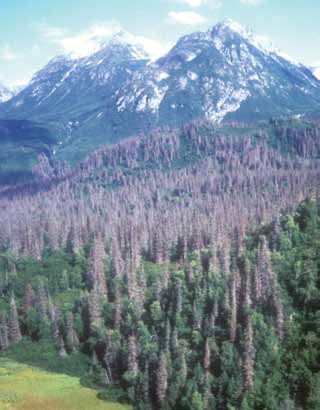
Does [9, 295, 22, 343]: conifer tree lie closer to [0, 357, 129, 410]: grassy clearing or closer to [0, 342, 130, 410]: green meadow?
[0, 342, 130, 410]: green meadow

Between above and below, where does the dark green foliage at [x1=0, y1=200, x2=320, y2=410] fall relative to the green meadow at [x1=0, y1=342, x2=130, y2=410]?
above

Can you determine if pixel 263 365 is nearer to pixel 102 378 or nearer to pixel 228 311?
pixel 228 311

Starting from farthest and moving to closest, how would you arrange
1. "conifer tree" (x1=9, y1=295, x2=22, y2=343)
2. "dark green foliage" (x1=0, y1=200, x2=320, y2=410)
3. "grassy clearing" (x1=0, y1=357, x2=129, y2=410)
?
"conifer tree" (x1=9, y1=295, x2=22, y2=343) → "grassy clearing" (x1=0, y1=357, x2=129, y2=410) → "dark green foliage" (x1=0, y1=200, x2=320, y2=410)

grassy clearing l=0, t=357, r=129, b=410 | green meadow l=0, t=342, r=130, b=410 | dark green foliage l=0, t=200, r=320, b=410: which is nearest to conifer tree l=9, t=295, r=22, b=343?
dark green foliage l=0, t=200, r=320, b=410

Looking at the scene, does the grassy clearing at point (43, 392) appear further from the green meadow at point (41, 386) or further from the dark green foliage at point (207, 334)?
the dark green foliage at point (207, 334)

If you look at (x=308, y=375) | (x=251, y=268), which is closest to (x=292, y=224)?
(x=251, y=268)

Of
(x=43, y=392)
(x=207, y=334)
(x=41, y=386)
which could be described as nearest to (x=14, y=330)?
(x=41, y=386)

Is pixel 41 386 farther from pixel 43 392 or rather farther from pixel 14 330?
pixel 14 330

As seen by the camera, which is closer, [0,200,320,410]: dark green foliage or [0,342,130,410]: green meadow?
[0,200,320,410]: dark green foliage
